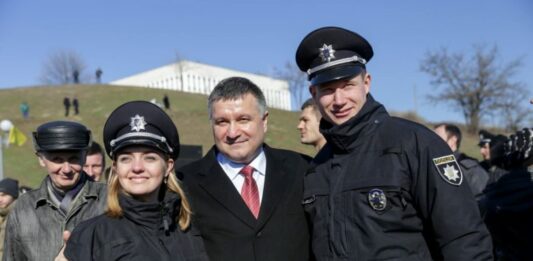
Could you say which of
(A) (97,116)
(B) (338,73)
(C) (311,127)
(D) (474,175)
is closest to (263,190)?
(B) (338,73)

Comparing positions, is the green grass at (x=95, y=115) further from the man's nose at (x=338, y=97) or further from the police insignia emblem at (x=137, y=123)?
the man's nose at (x=338, y=97)

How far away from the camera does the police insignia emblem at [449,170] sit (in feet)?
9.67

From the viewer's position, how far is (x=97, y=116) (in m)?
47.6

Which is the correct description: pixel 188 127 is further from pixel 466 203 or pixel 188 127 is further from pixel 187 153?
pixel 466 203

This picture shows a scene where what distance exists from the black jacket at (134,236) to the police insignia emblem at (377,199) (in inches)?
41.3

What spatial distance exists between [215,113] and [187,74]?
3467 inches

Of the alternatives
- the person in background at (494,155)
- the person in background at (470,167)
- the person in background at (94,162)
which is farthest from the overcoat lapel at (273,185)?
the person in background at (470,167)

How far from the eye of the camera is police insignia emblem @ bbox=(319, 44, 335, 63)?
11.0 feet

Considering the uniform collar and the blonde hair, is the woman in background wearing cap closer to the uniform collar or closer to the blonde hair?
the blonde hair

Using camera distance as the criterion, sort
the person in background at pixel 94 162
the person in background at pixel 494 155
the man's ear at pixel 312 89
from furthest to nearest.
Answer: the person in background at pixel 94 162 → the person in background at pixel 494 155 → the man's ear at pixel 312 89

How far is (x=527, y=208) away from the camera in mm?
4484

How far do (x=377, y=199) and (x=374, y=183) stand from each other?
88 mm

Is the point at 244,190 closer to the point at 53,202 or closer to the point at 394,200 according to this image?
the point at 394,200

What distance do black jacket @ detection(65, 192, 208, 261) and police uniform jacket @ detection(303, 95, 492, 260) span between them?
82 centimetres
